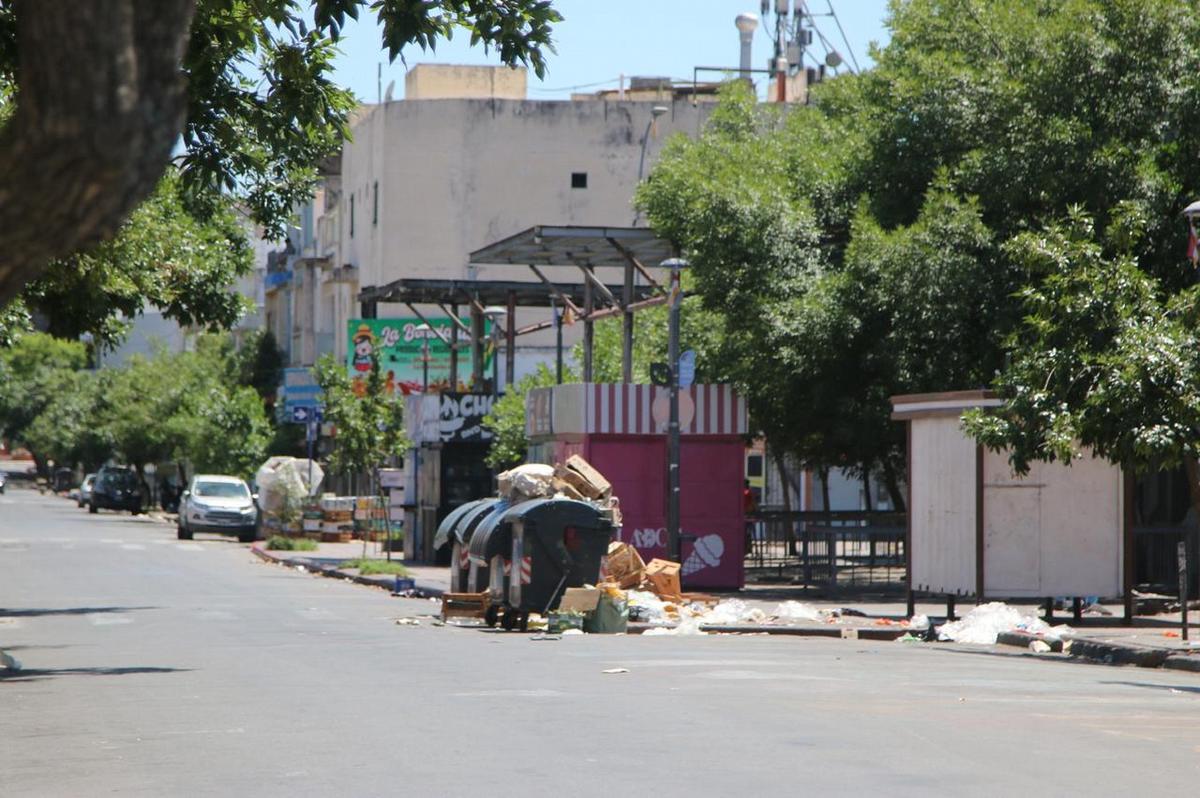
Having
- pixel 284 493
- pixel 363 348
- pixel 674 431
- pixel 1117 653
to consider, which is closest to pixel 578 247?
pixel 674 431

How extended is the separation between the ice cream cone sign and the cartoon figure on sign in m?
28.4

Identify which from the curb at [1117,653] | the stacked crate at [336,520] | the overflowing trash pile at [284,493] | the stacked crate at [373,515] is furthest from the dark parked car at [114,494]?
the curb at [1117,653]

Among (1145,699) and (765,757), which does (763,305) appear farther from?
(765,757)

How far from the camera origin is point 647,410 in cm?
2958

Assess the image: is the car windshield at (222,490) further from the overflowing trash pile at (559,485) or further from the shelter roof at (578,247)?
the overflowing trash pile at (559,485)

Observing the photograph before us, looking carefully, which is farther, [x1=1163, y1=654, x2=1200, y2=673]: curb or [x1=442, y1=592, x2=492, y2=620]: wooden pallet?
[x1=442, y1=592, x2=492, y2=620]: wooden pallet

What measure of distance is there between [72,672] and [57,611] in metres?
8.56

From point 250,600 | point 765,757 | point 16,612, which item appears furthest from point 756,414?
point 765,757

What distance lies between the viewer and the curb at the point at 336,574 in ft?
95.6

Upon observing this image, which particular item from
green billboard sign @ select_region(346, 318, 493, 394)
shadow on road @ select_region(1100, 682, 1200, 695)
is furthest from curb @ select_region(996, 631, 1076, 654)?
green billboard sign @ select_region(346, 318, 493, 394)

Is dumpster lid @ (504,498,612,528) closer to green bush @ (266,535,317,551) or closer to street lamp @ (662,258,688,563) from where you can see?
street lamp @ (662,258,688,563)

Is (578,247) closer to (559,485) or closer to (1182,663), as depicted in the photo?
(559,485)

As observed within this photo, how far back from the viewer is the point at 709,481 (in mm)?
29422

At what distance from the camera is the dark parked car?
253 feet
